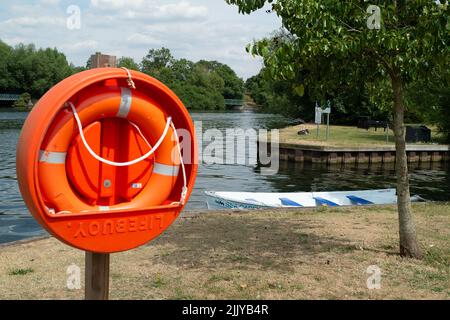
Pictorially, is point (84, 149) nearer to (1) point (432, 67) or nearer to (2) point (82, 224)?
(2) point (82, 224)

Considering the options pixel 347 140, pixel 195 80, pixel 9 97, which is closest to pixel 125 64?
pixel 347 140

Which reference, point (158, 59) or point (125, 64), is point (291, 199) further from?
point (158, 59)

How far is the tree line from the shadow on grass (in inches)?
1820

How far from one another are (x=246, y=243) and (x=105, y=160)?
411 cm

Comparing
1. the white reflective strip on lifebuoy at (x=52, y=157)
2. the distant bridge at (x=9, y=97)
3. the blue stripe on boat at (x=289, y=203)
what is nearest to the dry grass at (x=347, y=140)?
the blue stripe on boat at (x=289, y=203)

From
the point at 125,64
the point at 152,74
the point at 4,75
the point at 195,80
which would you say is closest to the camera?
the point at 125,64

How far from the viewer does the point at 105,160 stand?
365 cm

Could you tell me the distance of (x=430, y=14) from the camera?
596 cm

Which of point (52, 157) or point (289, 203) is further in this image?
point (289, 203)

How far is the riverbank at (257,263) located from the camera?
5.36 metres

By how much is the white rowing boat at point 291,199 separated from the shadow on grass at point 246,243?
3.15 m

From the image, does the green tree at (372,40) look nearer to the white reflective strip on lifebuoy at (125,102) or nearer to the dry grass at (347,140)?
the white reflective strip on lifebuoy at (125,102)

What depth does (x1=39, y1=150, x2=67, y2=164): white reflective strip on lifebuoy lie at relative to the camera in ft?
11.2
